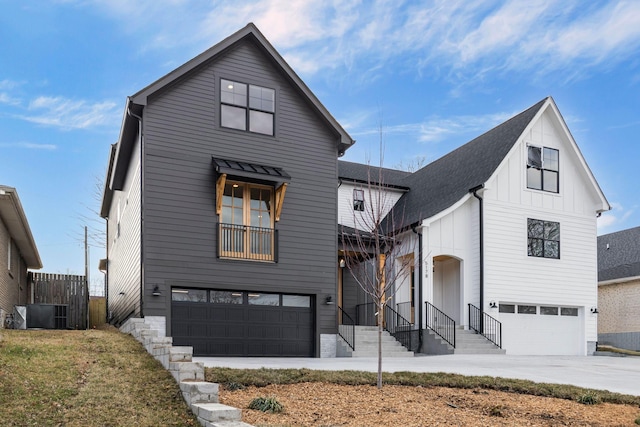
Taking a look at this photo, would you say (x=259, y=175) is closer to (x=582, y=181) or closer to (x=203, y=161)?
(x=203, y=161)

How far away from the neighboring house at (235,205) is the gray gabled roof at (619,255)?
1554 cm

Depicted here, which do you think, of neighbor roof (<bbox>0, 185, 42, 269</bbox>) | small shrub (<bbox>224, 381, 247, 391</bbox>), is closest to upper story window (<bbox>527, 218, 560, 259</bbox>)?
small shrub (<bbox>224, 381, 247, 391</bbox>)

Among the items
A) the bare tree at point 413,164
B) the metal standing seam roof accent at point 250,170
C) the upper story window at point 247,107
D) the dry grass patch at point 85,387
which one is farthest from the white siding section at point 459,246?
the bare tree at point 413,164

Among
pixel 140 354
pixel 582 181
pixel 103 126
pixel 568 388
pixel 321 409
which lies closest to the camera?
pixel 321 409

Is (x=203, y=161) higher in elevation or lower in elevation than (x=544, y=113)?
lower

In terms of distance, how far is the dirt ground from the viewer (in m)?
7.62

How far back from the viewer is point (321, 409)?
26.4ft

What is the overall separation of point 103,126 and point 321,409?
25.7 m

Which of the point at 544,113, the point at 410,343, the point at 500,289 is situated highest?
the point at 544,113

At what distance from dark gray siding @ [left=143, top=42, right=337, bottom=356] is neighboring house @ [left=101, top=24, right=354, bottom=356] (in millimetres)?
26

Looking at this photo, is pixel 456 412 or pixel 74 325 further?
pixel 74 325

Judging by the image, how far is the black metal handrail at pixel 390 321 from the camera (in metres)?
19.8

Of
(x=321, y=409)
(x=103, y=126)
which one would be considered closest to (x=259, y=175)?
(x=321, y=409)

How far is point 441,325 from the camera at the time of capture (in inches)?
789
